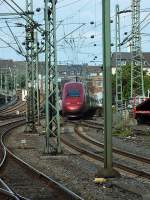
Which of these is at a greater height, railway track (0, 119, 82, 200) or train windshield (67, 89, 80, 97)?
train windshield (67, 89, 80, 97)

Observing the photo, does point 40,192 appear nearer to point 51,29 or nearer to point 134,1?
point 51,29

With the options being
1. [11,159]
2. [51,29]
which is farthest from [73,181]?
[51,29]

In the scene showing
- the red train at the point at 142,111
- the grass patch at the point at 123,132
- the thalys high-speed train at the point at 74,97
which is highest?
the thalys high-speed train at the point at 74,97

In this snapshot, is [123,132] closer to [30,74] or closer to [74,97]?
[30,74]

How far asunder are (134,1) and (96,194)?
4064cm

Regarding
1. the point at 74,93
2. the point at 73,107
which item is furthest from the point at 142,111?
the point at 73,107

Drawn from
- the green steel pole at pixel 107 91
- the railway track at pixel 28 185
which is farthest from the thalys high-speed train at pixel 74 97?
the green steel pole at pixel 107 91

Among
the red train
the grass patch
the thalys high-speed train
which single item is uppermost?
the thalys high-speed train

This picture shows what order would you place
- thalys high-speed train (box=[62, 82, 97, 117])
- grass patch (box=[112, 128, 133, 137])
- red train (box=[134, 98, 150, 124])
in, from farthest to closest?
thalys high-speed train (box=[62, 82, 97, 117])
red train (box=[134, 98, 150, 124])
grass patch (box=[112, 128, 133, 137])

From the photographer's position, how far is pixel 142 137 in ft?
107

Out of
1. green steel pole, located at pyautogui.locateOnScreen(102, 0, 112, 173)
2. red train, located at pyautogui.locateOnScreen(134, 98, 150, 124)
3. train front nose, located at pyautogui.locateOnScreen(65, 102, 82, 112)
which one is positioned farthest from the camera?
train front nose, located at pyautogui.locateOnScreen(65, 102, 82, 112)

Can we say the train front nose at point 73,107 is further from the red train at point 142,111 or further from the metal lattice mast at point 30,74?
the metal lattice mast at point 30,74

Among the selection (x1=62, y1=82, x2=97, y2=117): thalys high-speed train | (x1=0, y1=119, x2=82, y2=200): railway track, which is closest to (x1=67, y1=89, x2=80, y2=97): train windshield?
(x1=62, y1=82, x2=97, y2=117): thalys high-speed train

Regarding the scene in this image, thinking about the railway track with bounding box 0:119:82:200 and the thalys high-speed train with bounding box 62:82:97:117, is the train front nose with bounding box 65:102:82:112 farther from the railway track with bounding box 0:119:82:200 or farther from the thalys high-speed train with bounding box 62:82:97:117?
the railway track with bounding box 0:119:82:200
